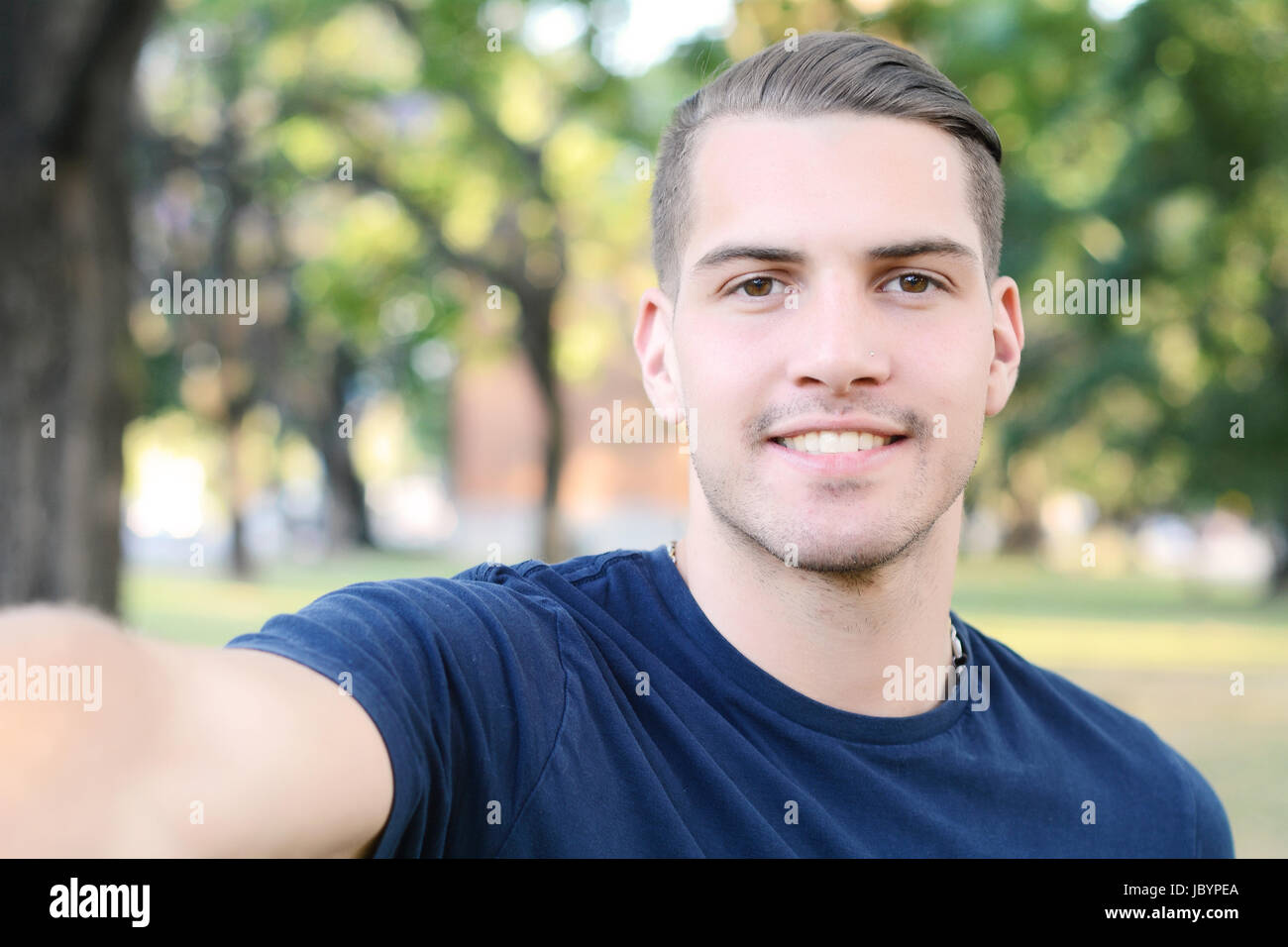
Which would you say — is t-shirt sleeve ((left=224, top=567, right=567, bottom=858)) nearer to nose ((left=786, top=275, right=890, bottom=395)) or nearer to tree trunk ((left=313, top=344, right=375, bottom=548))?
nose ((left=786, top=275, right=890, bottom=395))

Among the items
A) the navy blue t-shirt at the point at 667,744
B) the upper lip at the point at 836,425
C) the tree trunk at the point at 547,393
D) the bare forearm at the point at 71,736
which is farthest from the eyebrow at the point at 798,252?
the tree trunk at the point at 547,393

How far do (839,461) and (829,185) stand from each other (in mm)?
501

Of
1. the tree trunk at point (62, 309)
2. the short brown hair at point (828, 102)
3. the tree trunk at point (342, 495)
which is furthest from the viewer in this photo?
the tree trunk at point (342, 495)

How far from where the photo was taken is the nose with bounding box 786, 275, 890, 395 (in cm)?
210

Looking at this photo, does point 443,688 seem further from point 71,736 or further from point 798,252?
point 798,252

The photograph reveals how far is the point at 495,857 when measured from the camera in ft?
5.58

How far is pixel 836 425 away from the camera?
2096 millimetres

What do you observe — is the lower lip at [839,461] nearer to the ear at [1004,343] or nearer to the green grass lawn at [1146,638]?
the ear at [1004,343]

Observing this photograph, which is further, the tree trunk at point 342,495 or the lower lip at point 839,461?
the tree trunk at point 342,495

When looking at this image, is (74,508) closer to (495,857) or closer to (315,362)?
(495,857)

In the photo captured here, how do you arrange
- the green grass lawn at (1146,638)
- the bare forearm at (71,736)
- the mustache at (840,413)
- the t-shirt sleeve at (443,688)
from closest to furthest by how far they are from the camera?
1. the bare forearm at (71,736)
2. the t-shirt sleeve at (443,688)
3. the mustache at (840,413)
4. the green grass lawn at (1146,638)

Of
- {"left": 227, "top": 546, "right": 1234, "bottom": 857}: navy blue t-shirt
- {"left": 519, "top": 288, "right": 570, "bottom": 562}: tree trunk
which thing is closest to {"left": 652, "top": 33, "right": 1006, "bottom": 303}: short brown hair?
{"left": 227, "top": 546, "right": 1234, "bottom": 857}: navy blue t-shirt

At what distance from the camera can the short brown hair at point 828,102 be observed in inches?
91.4

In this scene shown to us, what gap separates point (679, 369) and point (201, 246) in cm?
2079
